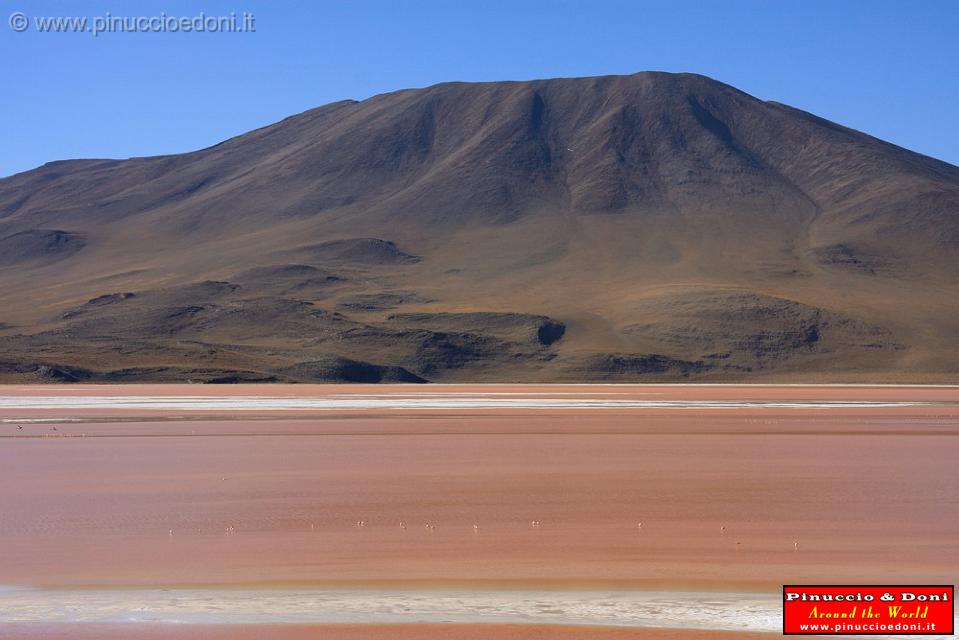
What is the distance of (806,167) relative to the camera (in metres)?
164

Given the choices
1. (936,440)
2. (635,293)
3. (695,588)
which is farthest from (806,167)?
(695,588)

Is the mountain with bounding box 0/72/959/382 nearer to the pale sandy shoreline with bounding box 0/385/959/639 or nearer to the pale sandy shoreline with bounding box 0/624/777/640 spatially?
the pale sandy shoreline with bounding box 0/385/959/639

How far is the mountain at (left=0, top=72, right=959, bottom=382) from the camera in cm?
9894

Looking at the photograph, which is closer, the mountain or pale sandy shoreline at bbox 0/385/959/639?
pale sandy shoreline at bbox 0/385/959/639

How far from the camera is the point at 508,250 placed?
135250 millimetres

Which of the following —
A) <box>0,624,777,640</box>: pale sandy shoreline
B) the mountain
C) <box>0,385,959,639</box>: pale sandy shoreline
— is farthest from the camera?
the mountain

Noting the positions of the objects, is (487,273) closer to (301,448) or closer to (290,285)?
(290,285)

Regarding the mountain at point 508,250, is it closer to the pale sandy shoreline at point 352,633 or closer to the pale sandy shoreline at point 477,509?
the pale sandy shoreline at point 477,509

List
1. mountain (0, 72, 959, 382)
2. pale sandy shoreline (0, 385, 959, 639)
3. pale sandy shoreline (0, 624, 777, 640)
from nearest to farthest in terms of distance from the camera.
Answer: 1. pale sandy shoreline (0, 624, 777, 640)
2. pale sandy shoreline (0, 385, 959, 639)
3. mountain (0, 72, 959, 382)

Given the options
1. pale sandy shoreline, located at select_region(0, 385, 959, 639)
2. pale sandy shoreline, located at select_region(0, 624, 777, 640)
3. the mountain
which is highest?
the mountain

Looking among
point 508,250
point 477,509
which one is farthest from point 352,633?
point 508,250

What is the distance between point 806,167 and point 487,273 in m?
62.5

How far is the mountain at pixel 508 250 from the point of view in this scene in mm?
98938

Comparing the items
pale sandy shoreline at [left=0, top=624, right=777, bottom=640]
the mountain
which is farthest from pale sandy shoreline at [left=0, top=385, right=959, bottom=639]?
the mountain
